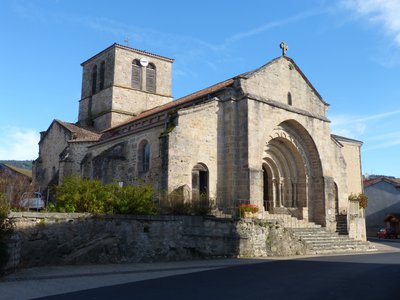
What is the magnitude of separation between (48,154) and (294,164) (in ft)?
65.5

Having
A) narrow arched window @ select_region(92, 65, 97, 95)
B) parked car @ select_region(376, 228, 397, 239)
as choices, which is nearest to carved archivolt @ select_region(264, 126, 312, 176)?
parked car @ select_region(376, 228, 397, 239)

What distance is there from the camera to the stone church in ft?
62.6

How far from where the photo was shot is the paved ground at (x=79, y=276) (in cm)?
802

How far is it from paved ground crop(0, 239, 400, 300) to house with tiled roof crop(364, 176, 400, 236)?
32.9 m

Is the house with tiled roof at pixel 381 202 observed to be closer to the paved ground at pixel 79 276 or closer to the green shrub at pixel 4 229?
the paved ground at pixel 79 276

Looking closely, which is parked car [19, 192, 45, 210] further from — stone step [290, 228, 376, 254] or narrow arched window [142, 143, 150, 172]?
stone step [290, 228, 376, 254]

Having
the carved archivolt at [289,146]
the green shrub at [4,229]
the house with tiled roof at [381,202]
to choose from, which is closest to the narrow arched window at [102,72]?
the carved archivolt at [289,146]

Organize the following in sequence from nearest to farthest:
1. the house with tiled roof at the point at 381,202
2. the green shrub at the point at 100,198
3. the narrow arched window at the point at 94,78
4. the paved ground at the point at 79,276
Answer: the paved ground at the point at 79,276 < the green shrub at the point at 100,198 < the narrow arched window at the point at 94,78 < the house with tiled roof at the point at 381,202

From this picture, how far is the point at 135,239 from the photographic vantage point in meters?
13.4

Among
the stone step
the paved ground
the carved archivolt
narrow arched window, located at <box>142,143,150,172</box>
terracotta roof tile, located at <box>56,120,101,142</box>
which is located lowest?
the paved ground

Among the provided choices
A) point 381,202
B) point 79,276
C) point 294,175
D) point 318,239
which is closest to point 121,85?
point 294,175

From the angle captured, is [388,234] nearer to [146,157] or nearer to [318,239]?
[318,239]

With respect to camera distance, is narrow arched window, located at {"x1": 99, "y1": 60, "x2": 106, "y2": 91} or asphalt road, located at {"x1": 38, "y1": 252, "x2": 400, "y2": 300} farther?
narrow arched window, located at {"x1": 99, "y1": 60, "x2": 106, "y2": 91}

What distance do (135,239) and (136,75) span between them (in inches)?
907
